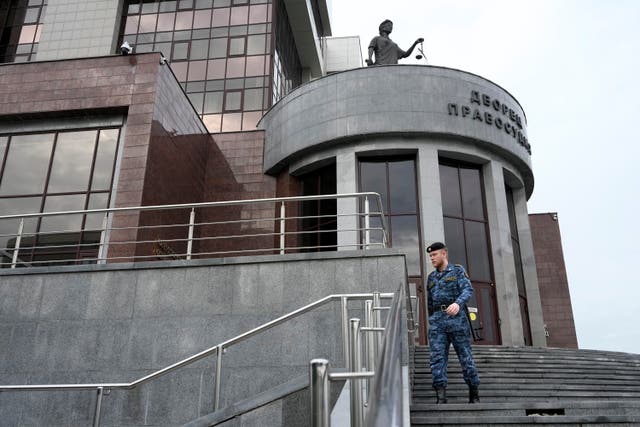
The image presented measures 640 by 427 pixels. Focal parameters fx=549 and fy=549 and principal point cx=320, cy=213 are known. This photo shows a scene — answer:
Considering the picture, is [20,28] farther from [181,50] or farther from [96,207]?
[96,207]

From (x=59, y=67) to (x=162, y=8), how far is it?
13836mm

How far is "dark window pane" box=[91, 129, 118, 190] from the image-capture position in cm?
1330

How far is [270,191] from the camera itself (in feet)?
56.4

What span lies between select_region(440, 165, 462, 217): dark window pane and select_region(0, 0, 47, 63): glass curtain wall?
70.7 feet

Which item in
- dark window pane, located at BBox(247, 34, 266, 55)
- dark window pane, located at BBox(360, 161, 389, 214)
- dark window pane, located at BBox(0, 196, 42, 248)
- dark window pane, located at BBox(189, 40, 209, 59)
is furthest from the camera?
dark window pane, located at BBox(189, 40, 209, 59)

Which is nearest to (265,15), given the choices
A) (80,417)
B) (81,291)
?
(81,291)

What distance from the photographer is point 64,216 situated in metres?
13.3

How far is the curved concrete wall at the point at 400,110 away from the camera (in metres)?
15.3

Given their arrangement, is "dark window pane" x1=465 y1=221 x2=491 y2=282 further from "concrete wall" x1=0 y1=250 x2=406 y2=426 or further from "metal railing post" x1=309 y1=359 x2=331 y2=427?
"metal railing post" x1=309 y1=359 x2=331 y2=427

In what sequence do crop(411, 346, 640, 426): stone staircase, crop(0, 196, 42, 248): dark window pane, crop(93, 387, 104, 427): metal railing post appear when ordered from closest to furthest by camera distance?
crop(411, 346, 640, 426): stone staircase
crop(93, 387, 104, 427): metal railing post
crop(0, 196, 42, 248): dark window pane

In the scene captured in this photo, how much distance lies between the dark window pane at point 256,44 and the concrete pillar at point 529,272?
43.0 feet

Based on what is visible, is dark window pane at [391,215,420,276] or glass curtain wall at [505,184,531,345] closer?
dark window pane at [391,215,420,276]

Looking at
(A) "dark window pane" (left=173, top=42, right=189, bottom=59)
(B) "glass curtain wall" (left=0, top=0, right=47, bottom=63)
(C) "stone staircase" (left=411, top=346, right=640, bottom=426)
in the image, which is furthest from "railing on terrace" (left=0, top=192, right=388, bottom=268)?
(B) "glass curtain wall" (left=0, top=0, right=47, bottom=63)

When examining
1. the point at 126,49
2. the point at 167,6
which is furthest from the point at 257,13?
the point at 126,49
